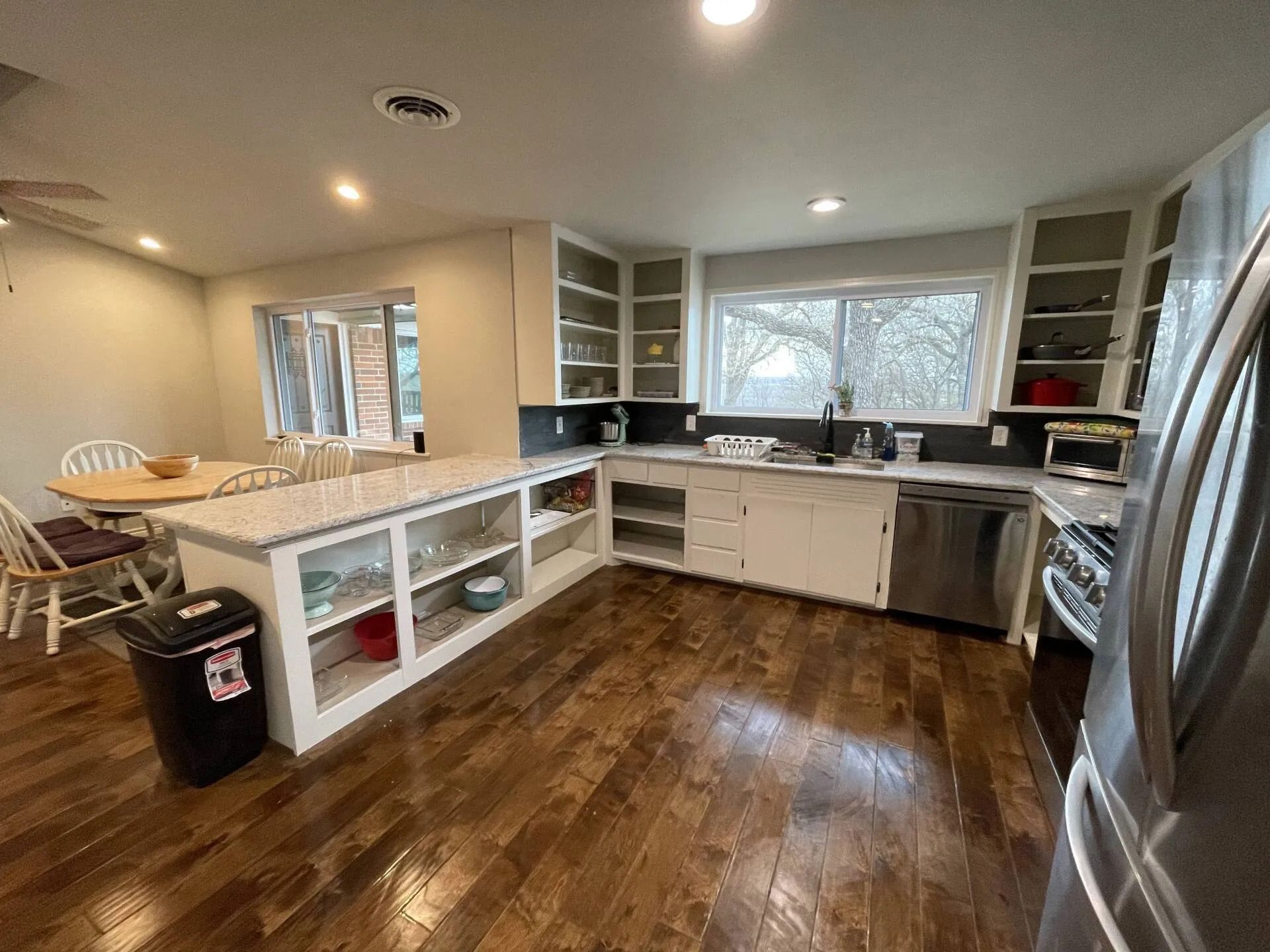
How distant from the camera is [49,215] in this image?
9.86ft

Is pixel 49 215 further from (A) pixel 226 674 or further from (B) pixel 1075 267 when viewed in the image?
(B) pixel 1075 267

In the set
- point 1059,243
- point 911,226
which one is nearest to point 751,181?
point 911,226

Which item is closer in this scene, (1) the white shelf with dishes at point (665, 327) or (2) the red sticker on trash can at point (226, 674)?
(2) the red sticker on trash can at point (226, 674)

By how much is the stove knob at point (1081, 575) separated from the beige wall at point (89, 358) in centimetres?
606

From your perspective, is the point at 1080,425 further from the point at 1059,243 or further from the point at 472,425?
the point at 472,425

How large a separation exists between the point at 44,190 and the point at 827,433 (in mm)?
Result: 4273

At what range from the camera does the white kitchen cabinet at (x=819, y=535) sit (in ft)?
9.14

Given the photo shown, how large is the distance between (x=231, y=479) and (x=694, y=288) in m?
2.95

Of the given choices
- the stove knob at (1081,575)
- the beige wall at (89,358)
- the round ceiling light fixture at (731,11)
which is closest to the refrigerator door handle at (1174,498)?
the stove knob at (1081,575)

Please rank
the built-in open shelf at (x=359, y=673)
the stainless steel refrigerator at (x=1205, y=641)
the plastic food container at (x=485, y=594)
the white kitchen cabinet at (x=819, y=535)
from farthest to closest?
the white kitchen cabinet at (x=819, y=535) → the plastic food container at (x=485, y=594) → the built-in open shelf at (x=359, y=673) → the stainless steel refrigerator at (x=1205, y=641)

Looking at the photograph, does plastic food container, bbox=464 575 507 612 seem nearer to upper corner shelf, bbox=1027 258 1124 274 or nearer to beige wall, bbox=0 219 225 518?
upper corner shelf, bbox=1027 258 1124 274

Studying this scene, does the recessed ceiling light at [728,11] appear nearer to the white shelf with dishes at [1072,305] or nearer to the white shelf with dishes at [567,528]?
the white shelf with dishes at [1072,305]

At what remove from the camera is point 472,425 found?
3.32 metres

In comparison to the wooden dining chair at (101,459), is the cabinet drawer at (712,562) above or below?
below
